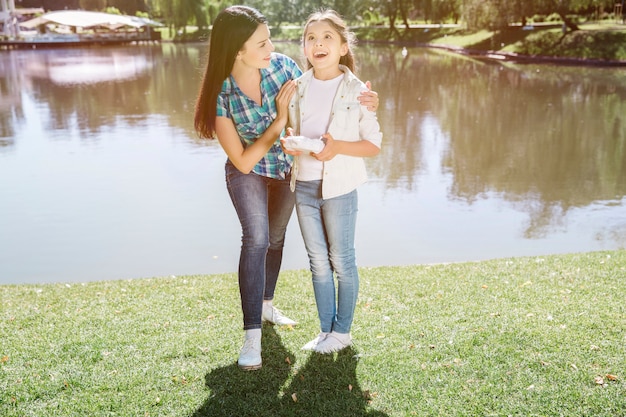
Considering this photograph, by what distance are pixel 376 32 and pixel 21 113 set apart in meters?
39.0

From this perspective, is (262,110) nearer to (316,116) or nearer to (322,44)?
(316,116)

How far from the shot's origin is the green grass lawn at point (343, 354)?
113 inches

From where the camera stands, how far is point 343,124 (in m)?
3.04

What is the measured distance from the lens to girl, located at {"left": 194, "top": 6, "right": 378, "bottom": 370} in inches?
118

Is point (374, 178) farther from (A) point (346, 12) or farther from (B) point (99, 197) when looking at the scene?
(A) point (346, 12)

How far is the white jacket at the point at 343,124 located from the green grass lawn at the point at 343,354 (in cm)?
92

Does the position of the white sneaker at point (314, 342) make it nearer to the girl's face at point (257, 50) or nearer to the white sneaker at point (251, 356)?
the white sneaker at point (251, 356)

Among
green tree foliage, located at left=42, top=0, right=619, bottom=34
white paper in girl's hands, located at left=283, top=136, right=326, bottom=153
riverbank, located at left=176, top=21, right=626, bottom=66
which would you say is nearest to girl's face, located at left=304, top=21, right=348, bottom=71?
white paper in girl's hands, located at left=283, top=136, right=326, bottom=153

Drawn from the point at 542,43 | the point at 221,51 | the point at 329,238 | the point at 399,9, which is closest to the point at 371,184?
the point at 329,238

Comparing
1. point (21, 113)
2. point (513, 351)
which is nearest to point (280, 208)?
point (513, 351)

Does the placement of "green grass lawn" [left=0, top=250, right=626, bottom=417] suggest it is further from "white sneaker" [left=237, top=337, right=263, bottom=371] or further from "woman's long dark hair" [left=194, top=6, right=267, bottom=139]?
"woman's long dark hair" [left=194, top=6, right=267, bottom=139]

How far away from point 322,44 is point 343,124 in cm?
38

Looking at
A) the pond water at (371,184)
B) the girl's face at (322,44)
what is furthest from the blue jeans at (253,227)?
the pond water at (371,184)

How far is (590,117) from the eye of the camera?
14.2 m
